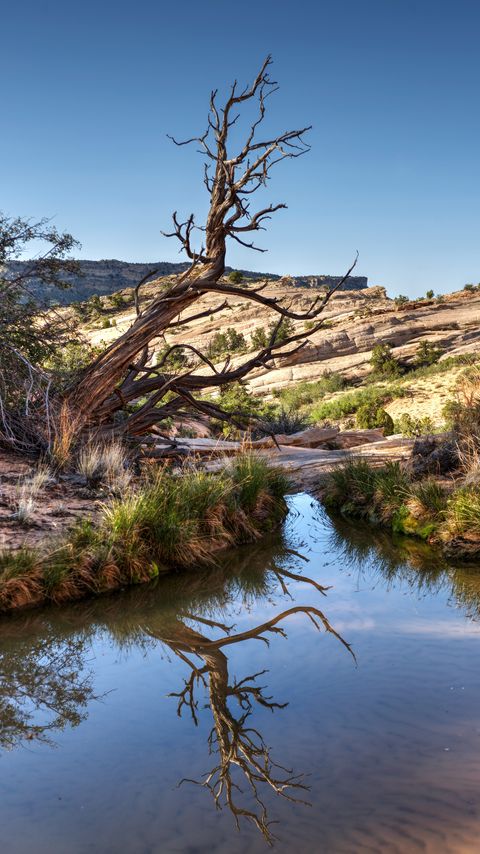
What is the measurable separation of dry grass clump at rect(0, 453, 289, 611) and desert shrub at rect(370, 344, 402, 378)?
30.6m

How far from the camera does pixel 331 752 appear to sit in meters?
4.72

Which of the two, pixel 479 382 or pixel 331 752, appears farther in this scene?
pixel 479 382

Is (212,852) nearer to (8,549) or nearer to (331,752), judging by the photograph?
(331,752)

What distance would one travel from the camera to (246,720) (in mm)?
5281

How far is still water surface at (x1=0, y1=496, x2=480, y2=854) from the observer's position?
3.95 meters

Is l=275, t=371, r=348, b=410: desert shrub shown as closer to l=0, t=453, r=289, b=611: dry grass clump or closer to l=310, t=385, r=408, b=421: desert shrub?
l=310, t=385, r=408, b=421: desert shrub

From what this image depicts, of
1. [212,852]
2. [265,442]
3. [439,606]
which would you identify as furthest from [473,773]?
[265,442]

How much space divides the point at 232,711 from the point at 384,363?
3789 centimetres

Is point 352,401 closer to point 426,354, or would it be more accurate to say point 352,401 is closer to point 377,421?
point 377,421

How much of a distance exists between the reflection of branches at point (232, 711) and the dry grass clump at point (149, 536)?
114 cm

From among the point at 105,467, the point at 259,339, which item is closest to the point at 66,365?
the point at 105,467

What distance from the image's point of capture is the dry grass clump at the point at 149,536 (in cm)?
779

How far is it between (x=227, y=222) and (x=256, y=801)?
9550 millimetres

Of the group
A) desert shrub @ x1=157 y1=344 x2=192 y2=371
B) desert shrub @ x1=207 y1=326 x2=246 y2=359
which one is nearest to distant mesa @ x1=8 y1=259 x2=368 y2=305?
desert shrub @ x1=207 y1=326 x2=246 y2=359
